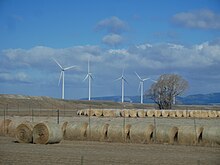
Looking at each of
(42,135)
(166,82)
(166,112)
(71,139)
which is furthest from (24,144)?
(166,82)

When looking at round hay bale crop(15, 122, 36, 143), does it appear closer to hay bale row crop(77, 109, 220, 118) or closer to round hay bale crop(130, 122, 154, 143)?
round hay bale crop(130, 122, 154, 143)

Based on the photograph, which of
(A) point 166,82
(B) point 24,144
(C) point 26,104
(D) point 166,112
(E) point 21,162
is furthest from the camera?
(A) point 166,82

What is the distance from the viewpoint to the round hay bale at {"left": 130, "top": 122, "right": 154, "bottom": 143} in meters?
27.1

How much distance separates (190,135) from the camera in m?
26.0

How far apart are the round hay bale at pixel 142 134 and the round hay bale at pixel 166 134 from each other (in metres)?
0.35

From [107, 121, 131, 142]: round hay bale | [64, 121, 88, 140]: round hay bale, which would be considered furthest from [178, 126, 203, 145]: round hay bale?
[64, 121, 88, 140]: round hay bale

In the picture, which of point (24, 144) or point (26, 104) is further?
point (26, 104)

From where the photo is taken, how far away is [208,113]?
242ft

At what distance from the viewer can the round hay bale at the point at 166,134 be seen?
26527mm

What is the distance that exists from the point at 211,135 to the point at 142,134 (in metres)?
4.03

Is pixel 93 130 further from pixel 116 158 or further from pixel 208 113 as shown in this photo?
pixel 208 113

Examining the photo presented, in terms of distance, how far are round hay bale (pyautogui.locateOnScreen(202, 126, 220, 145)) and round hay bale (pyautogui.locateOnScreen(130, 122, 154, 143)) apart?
10.3 ft

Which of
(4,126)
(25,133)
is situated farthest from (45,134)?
(4,126)

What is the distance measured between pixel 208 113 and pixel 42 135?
52.1 metres
